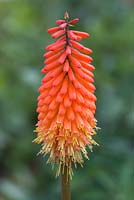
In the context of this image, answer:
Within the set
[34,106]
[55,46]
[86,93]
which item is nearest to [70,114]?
[86,93]

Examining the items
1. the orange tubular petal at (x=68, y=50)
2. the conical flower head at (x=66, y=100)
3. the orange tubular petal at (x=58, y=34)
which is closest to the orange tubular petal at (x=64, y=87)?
the conical flower head at (x=66, y=100)

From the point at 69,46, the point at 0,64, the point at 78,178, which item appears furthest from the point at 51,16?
the point at 69,46

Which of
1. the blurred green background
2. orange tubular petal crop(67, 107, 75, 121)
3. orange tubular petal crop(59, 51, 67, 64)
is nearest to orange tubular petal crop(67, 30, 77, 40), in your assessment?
orange tubular petal crop(59, 51, 67, 64)

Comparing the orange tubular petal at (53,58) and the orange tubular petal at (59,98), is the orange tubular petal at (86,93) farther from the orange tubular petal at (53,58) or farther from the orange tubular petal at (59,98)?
the orange tubular petal at (53,58)

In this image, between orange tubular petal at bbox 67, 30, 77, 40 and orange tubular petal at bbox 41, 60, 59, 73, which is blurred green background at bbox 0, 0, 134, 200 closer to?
orange tubular petal at bbox 41, 60, 59, 73

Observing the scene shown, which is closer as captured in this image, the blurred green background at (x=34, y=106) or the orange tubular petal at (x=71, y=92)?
the orange tubular petal at (x=71, y=92)

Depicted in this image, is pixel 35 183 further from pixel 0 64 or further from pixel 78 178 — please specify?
pixel 0 64
